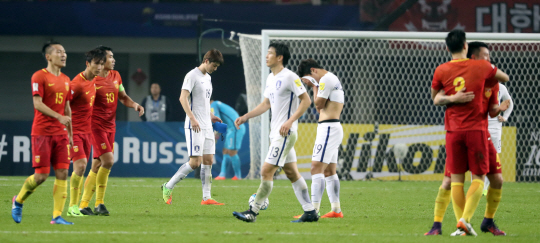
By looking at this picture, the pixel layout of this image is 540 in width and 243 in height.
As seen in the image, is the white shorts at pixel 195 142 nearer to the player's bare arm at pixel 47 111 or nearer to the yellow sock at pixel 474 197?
the player's bare arm at pixel 47 111

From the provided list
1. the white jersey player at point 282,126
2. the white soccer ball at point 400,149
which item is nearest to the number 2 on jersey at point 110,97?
the white jersey player at point 282,126

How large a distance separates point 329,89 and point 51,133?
3172 millimetres

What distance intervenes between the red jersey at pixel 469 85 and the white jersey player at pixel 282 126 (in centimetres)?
167

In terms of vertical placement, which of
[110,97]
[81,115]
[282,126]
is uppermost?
[110,97]

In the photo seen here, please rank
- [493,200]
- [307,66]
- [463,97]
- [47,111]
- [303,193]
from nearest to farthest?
[463,97], [493,200], [47,111], [303,193], [307,66]

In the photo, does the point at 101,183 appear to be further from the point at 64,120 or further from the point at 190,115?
the point at 64,120

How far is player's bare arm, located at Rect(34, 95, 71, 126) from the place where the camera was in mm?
7004

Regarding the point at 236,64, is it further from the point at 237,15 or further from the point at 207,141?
the point at 207,141

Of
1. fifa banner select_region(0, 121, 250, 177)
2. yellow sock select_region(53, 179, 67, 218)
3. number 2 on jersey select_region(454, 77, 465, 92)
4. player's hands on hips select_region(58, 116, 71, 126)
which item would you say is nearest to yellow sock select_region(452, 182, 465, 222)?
number 2 on jersey select_region(454, 77, 465, 92)

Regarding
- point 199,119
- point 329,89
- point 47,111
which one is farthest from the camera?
point 199,119

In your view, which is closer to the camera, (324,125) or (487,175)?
(487,175)

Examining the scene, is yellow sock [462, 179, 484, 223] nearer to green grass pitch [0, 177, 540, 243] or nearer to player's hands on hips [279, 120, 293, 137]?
green grass pitch [0, 177, 540, 243]

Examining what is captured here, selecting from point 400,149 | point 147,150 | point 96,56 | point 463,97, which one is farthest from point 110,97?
point 400,149

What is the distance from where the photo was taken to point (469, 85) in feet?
21.2
